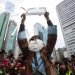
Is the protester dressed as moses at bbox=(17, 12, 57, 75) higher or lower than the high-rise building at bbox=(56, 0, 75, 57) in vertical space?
lower

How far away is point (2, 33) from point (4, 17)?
363 inches

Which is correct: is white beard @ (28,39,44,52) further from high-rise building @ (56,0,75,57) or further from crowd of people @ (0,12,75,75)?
high-rise building @ (56,0,75,57)

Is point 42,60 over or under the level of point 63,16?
under

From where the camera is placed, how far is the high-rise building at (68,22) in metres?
104

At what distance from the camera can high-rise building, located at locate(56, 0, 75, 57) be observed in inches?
4094

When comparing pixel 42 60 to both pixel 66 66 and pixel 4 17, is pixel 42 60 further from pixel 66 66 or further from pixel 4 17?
pixel 4 17

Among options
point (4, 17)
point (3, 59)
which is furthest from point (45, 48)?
point (4, 17)

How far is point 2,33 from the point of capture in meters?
68.9

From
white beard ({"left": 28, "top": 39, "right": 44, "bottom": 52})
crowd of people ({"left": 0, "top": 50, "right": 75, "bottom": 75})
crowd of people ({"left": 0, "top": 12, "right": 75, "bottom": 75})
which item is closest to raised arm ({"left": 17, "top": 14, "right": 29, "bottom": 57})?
crowd of people ({"left": 0, "top": 12, "right": 75, "bottom": 75})

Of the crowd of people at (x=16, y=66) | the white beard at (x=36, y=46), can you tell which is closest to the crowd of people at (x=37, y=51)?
the white beard at (x=36, y=46)

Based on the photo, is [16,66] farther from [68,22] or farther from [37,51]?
[68,22]

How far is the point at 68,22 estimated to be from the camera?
364ft

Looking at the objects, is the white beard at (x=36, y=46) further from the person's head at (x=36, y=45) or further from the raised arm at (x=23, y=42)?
the raised arm at (x=23, y=42)

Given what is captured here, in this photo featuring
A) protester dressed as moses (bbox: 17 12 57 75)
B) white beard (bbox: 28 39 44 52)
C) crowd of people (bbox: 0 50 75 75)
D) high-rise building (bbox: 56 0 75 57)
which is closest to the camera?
protester dressed as moses (bbox: 17 12 57 75)
